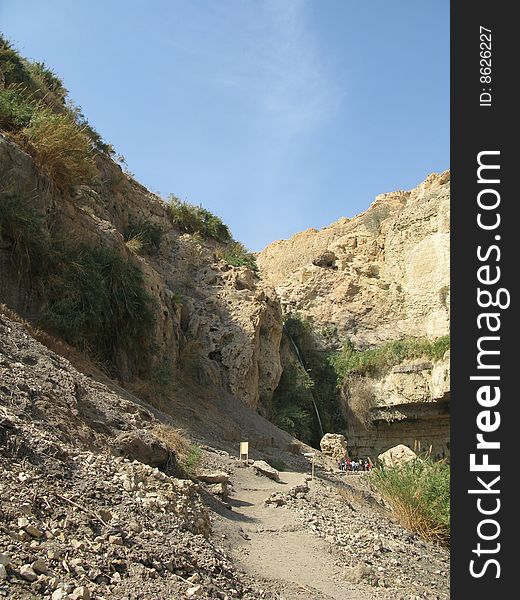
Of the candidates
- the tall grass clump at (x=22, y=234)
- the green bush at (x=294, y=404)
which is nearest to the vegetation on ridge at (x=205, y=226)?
the green bush at (x=294, y=404)

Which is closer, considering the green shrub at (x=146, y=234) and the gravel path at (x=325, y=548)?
the gravel path at (x=325, y=548)

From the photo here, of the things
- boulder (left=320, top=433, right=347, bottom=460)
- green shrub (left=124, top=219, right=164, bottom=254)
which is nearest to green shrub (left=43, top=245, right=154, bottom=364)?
green shrub (left=124, top=219, right=164, bottom=254)

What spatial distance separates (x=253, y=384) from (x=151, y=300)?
550 centimetres

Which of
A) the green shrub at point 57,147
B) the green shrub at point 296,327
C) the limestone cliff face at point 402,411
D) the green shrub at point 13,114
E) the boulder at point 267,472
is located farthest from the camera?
the green shrub at point 296,327

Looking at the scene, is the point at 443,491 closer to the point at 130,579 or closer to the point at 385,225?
the point at 130,579

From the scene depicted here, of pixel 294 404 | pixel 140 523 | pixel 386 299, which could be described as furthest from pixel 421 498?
pixel 386 299

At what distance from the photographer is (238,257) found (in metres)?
20.0

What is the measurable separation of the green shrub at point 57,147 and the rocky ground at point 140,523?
4731 millimetres

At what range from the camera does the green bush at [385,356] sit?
2239 cm

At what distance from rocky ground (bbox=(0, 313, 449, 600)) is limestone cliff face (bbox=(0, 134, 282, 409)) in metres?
3.66

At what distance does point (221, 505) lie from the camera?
6.43 meters

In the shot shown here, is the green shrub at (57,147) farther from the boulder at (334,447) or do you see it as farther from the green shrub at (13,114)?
the boulder at (334,447)

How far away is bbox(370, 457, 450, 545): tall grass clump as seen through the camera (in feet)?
23.5

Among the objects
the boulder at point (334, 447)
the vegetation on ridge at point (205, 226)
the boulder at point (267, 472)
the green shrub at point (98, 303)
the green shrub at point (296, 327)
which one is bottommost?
the boulder at point (267, 472)
